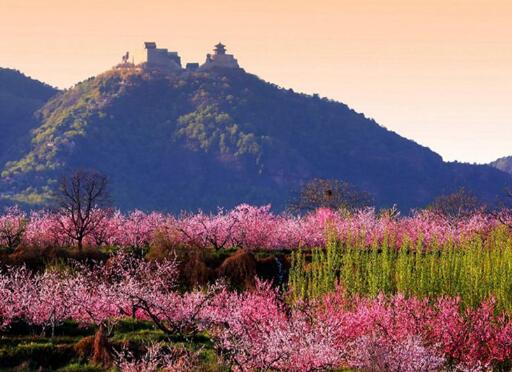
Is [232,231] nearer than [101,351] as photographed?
No

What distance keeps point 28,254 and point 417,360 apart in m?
23.5

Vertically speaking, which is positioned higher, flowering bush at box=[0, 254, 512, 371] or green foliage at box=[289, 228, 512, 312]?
green foliage at box=[289, 228, 512, 312]

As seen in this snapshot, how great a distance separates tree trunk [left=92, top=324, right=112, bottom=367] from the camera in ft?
80.4

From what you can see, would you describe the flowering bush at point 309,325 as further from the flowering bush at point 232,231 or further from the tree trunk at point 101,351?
the flowering bush at point 232,231

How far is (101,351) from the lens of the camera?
81.5 ft

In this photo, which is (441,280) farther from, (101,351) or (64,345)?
(64,345)

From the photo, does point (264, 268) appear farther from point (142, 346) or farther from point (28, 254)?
point (142, 346)

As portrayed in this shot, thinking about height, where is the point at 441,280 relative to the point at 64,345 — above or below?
above

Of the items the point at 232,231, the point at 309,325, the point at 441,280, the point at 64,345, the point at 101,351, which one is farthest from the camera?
the point at 232,231

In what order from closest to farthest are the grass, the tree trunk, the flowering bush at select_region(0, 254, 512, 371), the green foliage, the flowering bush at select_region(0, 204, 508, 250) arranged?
1. the flowering bush at select_region(0, 254, 512, 371)
2. the tree trunk
3. the grass
4. the green foliage
5. the flowering bush at select_region(0, 204, 508, 250)

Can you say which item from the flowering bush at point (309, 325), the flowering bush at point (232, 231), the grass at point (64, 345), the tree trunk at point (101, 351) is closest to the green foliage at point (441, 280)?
the flowering bush at point (309, 325)

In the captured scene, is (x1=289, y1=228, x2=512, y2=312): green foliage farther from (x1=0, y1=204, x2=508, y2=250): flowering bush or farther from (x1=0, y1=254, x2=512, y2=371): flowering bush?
(x1=0, y1=204, x2=508, y2=250): flowering bush

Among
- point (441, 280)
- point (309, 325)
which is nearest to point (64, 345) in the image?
point (309, 325)

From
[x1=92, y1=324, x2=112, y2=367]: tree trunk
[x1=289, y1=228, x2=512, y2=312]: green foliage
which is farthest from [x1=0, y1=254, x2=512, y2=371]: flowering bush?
[x1=92, y1=324, x2=112, y2=367]: tree trunk
